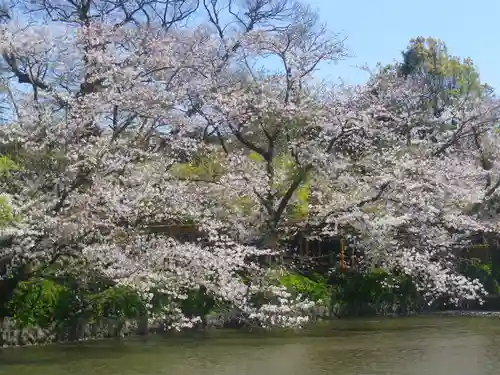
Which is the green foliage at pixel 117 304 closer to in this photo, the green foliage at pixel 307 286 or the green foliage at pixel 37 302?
the green foliage at pixel 37 302

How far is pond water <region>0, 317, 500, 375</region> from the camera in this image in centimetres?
952

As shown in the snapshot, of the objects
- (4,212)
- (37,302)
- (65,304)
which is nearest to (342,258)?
(65,304)

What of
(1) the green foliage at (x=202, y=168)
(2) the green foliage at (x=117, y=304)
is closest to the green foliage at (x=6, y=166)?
(2) the green foliage at (x=117, y=304)

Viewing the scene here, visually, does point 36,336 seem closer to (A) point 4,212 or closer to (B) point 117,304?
(B) point 117,304

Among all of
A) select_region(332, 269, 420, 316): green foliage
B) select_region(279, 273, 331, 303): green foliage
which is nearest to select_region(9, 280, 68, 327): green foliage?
select_region(279, 273, 331, 303): green foliage

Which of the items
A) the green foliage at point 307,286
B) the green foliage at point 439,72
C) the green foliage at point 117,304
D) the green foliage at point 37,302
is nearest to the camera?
the green foliage at point 37,302

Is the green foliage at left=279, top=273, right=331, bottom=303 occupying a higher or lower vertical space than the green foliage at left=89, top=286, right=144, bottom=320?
higher

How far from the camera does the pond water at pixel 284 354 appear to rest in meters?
9.52

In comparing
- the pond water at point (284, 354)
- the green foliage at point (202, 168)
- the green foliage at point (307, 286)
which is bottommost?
the pond water at point (284, 354)

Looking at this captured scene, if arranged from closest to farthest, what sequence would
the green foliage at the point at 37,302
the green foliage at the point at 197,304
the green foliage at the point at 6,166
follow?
1. the green foliage at the point at 6,166
2. the green foliage at the point at 37,302
3. the green foliage at the point at 197,304

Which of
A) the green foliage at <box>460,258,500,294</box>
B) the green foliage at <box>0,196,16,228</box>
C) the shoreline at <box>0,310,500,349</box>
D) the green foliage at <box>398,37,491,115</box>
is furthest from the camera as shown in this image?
the green foliage at <box>398,37,491,115</box>

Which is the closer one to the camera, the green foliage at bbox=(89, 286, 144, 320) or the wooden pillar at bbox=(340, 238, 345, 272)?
the green foliage at bbox=(89, 286, 144, 320)

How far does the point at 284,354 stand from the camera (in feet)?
36.0

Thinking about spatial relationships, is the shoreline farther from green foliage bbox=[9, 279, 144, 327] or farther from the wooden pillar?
the wooden pillar
